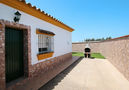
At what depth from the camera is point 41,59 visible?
4668 millimetres

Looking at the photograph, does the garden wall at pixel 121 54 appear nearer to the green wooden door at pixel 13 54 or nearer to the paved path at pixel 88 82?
the paved path at pixel 88 82

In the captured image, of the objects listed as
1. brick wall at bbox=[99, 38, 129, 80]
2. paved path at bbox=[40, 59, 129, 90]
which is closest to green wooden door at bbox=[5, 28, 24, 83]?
paved path at bbox=[40, 59, 129, 90]

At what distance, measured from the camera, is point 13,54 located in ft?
10.9

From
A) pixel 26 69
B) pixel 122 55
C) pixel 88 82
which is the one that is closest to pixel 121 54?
pixel 122 55

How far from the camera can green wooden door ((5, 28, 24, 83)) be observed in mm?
3066

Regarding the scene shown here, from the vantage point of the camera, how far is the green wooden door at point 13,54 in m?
3.07

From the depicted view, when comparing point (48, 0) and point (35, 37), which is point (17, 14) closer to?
point (35, 37)

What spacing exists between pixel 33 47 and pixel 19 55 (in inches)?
31.0

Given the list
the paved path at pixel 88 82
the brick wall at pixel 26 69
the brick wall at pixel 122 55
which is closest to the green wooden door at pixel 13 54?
the brick wall at pixel 26 69

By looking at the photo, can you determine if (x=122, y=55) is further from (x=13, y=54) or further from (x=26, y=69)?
(x=13, y=54)

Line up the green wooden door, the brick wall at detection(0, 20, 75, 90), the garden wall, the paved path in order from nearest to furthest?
the brick wall at detection(0, 20, 75, 90), the green wooden door, the paved path, the garden wall

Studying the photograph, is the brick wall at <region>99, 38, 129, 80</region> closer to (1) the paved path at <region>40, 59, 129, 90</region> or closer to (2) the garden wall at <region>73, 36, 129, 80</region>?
(2) the garden wall at <region>73, 36, 129, 80</region>

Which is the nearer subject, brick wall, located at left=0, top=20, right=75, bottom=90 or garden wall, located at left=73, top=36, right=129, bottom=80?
brick wall, located at left=0, top=20, right=75, bottom=90

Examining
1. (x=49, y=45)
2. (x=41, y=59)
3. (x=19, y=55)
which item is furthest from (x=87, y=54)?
(x=19, y=55)
